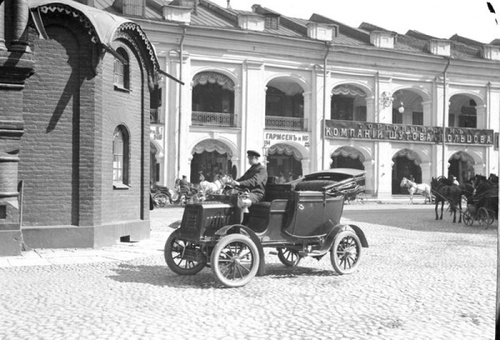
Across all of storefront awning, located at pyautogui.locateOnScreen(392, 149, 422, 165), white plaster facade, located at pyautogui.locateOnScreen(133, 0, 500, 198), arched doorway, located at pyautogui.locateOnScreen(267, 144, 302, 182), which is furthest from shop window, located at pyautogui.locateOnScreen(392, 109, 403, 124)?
arched doorway, located at pyautogui.locateOnScreen(267, 144, 302, 182)

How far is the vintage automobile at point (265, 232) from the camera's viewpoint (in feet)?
25.4

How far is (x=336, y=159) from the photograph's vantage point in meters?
36.6

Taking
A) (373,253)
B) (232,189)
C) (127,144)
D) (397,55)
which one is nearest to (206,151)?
(397,55)

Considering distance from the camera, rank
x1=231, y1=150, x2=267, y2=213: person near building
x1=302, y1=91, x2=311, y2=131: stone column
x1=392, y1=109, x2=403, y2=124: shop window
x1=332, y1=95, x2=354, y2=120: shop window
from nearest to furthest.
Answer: x1=231, y1=150, x2=267, y2=213: person near building → x1=302, y1=91, x2=311, y2=131: stone column → x1=332, y1=95, x2=354, y2=120: shop window → x1=392, y1=109, x2=403, y2=124: shop window

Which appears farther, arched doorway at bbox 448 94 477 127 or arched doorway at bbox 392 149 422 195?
arched doorway at bbox 448 94 477 127

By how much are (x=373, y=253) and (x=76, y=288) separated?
A: 239 inches

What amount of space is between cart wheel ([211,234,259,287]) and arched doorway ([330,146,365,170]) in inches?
1062

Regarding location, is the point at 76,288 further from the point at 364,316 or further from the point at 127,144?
the point at 127,144

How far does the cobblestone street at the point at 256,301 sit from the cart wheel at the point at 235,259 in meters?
0.19

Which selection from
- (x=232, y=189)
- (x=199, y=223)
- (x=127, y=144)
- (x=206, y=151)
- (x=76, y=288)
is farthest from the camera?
(x=206, y=151)

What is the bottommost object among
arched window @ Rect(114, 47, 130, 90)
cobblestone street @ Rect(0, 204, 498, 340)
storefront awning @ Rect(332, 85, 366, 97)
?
cobblestone street @ Rect(0, 204, 498, 340)

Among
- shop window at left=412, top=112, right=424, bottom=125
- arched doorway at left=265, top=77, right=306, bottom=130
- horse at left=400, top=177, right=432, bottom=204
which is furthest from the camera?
shop window at left=412, top=112, right=424, bottom=125

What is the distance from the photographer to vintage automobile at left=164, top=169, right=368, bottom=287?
7742 millimetres

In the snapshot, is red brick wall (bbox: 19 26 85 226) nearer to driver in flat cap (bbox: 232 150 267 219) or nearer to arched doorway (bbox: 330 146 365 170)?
driver in flat cap (bbox: 232 150 267 219)
